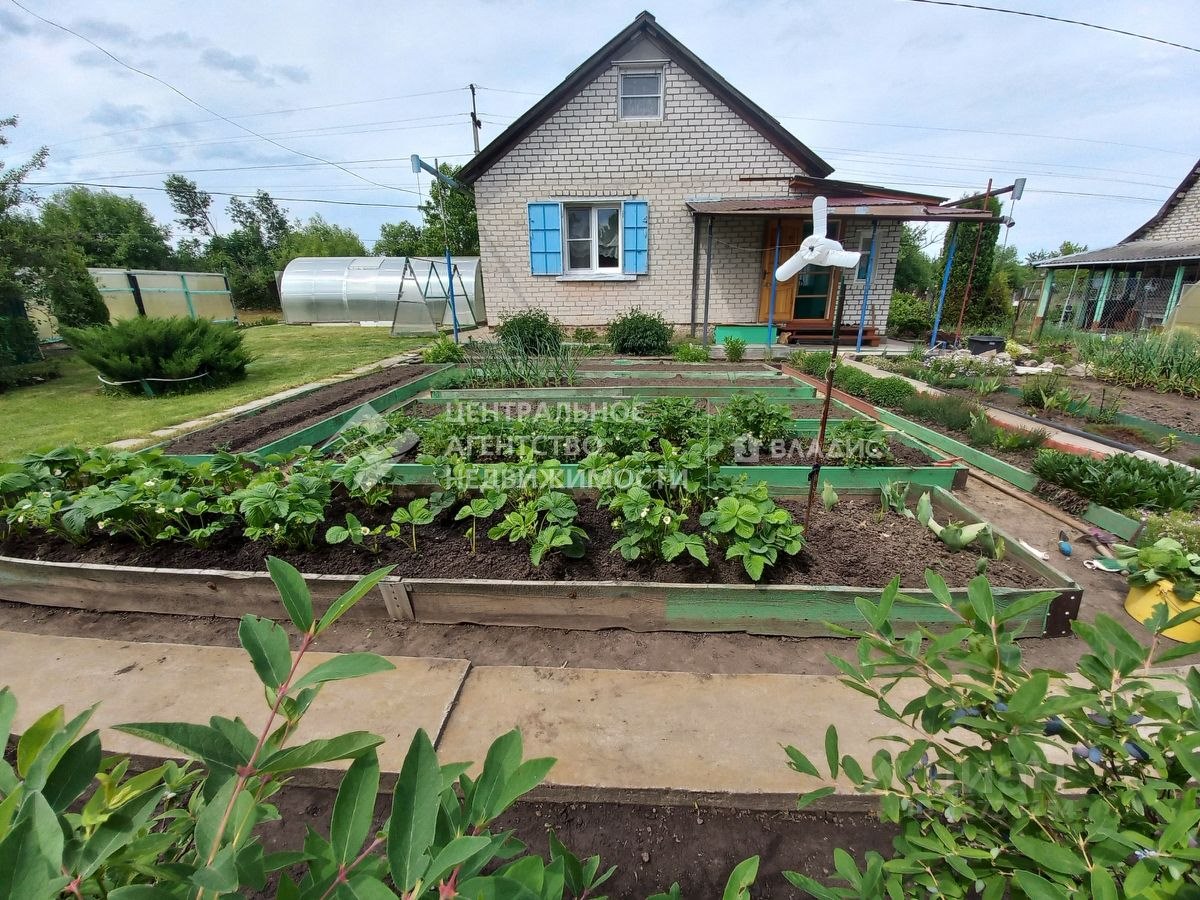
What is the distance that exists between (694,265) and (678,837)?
425 inches

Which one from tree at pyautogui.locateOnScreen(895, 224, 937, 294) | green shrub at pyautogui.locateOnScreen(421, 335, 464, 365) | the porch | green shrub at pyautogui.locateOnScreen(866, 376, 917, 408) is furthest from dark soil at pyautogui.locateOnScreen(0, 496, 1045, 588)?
tree at pyautogui.locateOnScreen(895, 224, 937, 294)

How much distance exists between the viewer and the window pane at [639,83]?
981cm

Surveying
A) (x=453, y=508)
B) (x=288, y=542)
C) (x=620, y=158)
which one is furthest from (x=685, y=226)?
(x=288, y=542)

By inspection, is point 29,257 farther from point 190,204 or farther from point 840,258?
point 190,204

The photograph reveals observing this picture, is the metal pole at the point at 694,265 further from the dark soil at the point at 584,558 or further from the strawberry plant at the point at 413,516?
the strawberry plant at the point at 413,516

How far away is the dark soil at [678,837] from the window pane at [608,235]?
10.8 meters

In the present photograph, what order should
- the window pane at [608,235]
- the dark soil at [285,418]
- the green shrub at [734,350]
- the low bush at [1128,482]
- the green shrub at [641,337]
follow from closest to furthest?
the low bush at [1128,482], the dark soil at [285,418], the green shrub at [734,350], the green shrub at [641,337], the window pane at [608,235]

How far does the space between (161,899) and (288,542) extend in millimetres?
2599

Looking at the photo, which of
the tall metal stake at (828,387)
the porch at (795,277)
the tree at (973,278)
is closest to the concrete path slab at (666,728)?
the tall metal stake at (828,387)

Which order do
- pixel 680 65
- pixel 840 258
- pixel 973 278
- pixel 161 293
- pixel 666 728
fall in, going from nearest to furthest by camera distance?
pixel 666 728 < pixel 840 258 < pixel 680 65 < pixel 161 293 < pixel 973 278

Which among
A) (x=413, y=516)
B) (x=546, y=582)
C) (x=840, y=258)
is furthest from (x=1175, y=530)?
(x=413, y=516)

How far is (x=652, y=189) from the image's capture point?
10.2 meters

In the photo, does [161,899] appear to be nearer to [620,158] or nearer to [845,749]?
[845,749]

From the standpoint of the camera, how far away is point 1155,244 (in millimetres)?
15672
